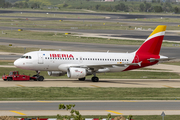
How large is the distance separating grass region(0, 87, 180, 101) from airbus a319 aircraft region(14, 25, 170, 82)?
7243 millimetres

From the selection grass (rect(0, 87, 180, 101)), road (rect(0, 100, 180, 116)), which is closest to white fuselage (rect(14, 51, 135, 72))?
grass (rect(0, 87, 180, 101))

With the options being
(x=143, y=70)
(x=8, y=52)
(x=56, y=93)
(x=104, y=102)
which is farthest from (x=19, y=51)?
(x=104, y=102)

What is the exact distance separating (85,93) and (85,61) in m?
11.2

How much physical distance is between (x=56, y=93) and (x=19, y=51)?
50.7 meters

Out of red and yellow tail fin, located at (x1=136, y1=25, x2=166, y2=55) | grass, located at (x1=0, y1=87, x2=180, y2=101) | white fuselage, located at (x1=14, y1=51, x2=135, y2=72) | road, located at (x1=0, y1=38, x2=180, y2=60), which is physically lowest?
grass, located at (x1=0, y1=87, x2=180, y2=101)

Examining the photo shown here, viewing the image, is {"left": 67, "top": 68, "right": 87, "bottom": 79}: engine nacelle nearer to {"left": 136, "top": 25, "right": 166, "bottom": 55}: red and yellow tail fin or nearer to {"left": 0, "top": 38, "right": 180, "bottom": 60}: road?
{"left": 136, "top": 25, "right": 166, "bottom": 55}: red and yellow tail fin

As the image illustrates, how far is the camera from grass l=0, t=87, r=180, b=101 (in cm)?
3816

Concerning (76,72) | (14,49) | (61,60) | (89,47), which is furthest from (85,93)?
(89,47)

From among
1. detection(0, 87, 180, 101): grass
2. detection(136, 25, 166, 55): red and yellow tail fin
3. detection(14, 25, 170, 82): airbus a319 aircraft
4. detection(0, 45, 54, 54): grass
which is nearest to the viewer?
detection(0, 87, 180, 101): grass

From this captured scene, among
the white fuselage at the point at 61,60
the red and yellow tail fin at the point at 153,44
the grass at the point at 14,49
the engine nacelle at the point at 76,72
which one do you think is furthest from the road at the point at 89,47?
the engine nacelle at the point at 76,72

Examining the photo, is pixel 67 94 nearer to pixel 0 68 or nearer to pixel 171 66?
pixel 0 68

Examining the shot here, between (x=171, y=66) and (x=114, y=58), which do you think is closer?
(x=114, y=58)

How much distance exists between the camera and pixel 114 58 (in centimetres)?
5372

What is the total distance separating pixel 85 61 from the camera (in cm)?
5200
